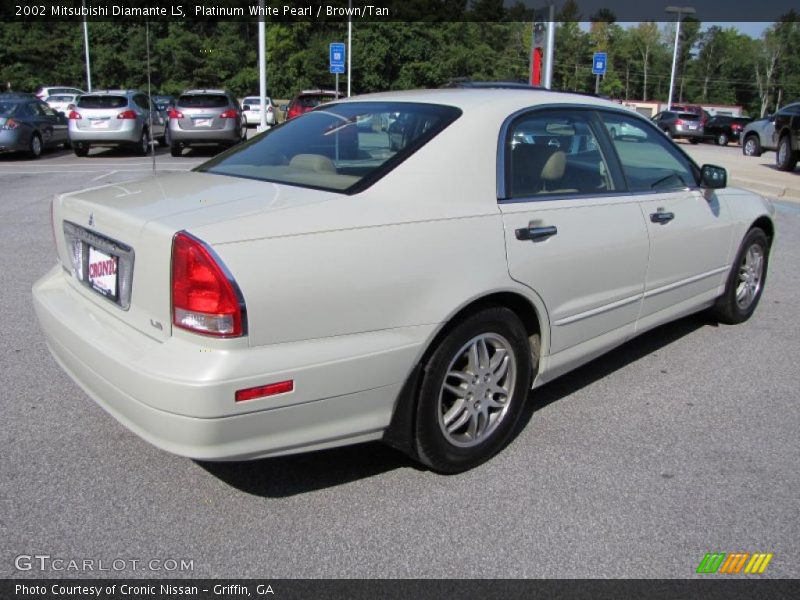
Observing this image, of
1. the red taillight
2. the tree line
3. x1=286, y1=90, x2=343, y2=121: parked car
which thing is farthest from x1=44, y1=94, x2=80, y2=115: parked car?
the red taillight

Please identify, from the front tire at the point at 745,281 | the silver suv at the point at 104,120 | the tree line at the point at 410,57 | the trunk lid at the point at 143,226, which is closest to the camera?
the trunk lid at the point at 143,226

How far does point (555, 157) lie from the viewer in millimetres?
3605

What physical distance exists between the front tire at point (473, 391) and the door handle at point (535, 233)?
13.1 inches

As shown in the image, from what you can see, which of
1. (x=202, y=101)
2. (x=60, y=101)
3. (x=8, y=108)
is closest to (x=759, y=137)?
(x=202, y=101)

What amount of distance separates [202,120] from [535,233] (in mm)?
15873

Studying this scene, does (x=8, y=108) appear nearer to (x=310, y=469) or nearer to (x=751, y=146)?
(x=310, y=469)

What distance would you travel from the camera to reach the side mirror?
4535 mm

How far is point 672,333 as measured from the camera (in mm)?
5262

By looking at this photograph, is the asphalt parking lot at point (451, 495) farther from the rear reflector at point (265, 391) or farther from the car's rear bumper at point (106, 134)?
the car's rear bumper at point (106, 134)

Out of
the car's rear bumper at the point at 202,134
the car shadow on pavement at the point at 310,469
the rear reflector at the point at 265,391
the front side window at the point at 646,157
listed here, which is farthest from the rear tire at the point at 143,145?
the rear reflector at the point at 265,391

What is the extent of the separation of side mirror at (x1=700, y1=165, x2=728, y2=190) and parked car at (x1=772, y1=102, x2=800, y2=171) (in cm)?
1370

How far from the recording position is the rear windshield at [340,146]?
3.10m
